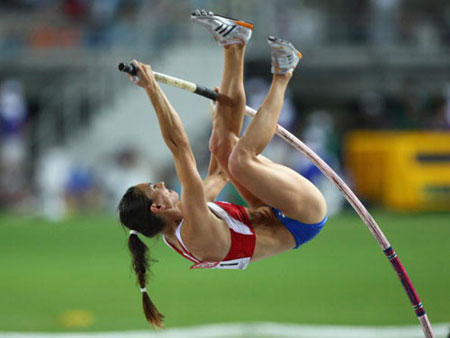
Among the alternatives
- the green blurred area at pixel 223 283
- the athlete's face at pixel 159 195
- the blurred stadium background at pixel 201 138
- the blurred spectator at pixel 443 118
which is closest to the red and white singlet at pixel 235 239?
the athlete's face at pixel 159 195

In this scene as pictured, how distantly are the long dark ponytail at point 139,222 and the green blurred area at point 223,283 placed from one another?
2.46m

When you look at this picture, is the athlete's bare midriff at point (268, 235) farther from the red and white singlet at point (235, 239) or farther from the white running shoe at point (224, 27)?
the white running shoe at point (224, 27)

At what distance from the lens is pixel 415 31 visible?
1852 cm

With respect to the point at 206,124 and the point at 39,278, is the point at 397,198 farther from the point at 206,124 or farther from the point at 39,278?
the point at 39,278

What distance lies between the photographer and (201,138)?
16875 mm

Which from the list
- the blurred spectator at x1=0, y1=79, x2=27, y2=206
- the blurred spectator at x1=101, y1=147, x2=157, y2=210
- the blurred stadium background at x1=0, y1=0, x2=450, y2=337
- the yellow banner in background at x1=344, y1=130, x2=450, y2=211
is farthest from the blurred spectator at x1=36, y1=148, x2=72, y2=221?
the yellow banner in background at x1=344, y1=130, x2=450, y2=211

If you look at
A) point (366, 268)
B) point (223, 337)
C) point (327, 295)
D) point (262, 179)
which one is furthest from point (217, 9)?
point (262, 179)

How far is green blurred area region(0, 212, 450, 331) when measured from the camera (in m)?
8.47

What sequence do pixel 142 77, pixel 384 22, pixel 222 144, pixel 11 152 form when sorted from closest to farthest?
pixel 142 77 → pixel 222 144 → pixel 11 152 → pixel 384 22

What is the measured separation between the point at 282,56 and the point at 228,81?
0.42m

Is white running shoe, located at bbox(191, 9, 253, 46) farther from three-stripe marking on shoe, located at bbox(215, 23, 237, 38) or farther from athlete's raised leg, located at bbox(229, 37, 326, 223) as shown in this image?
athlete's raised leg, located at bbox(229, 37, 326, 223)

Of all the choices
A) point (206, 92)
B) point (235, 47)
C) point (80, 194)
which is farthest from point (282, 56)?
point (80, 194)

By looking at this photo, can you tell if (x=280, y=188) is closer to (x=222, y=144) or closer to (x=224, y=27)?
(x=222, y=144)

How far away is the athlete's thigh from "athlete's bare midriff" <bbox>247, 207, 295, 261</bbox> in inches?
9.6
